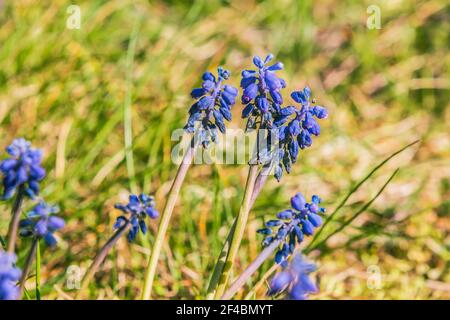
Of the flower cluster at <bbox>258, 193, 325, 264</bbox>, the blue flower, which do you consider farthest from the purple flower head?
the blue flower

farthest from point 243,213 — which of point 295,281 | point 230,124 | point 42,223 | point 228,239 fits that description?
point 230,124

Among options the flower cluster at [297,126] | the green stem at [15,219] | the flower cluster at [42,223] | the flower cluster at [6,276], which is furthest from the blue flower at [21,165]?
the flower cluster at [297,126]

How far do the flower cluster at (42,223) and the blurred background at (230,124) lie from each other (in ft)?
2.24

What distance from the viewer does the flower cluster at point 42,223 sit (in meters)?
2.26

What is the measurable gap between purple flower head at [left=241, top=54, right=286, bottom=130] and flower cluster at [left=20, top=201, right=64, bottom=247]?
28.3 inches

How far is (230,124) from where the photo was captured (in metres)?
4.80

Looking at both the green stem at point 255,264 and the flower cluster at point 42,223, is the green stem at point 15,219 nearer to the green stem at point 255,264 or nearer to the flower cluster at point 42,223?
the flower cluster at point 42,223

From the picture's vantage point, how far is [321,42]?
574cm

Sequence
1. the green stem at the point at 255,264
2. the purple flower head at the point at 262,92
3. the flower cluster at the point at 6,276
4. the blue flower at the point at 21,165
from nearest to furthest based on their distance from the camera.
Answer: the flower cluster at the point at 6,276
the blue flower at the point at 21,165
the purple flower head at the point at 262,92
the green stem at the point at 255,264

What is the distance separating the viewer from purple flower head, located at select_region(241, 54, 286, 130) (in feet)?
7.41

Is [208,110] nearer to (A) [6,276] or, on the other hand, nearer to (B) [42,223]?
(B) [42,223]

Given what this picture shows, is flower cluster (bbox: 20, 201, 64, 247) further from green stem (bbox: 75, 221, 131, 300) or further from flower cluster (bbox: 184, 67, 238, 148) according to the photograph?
flower cluster (bbox: 184, 67, 238, 148)

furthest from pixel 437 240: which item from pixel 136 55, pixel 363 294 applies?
pixel 136 55
